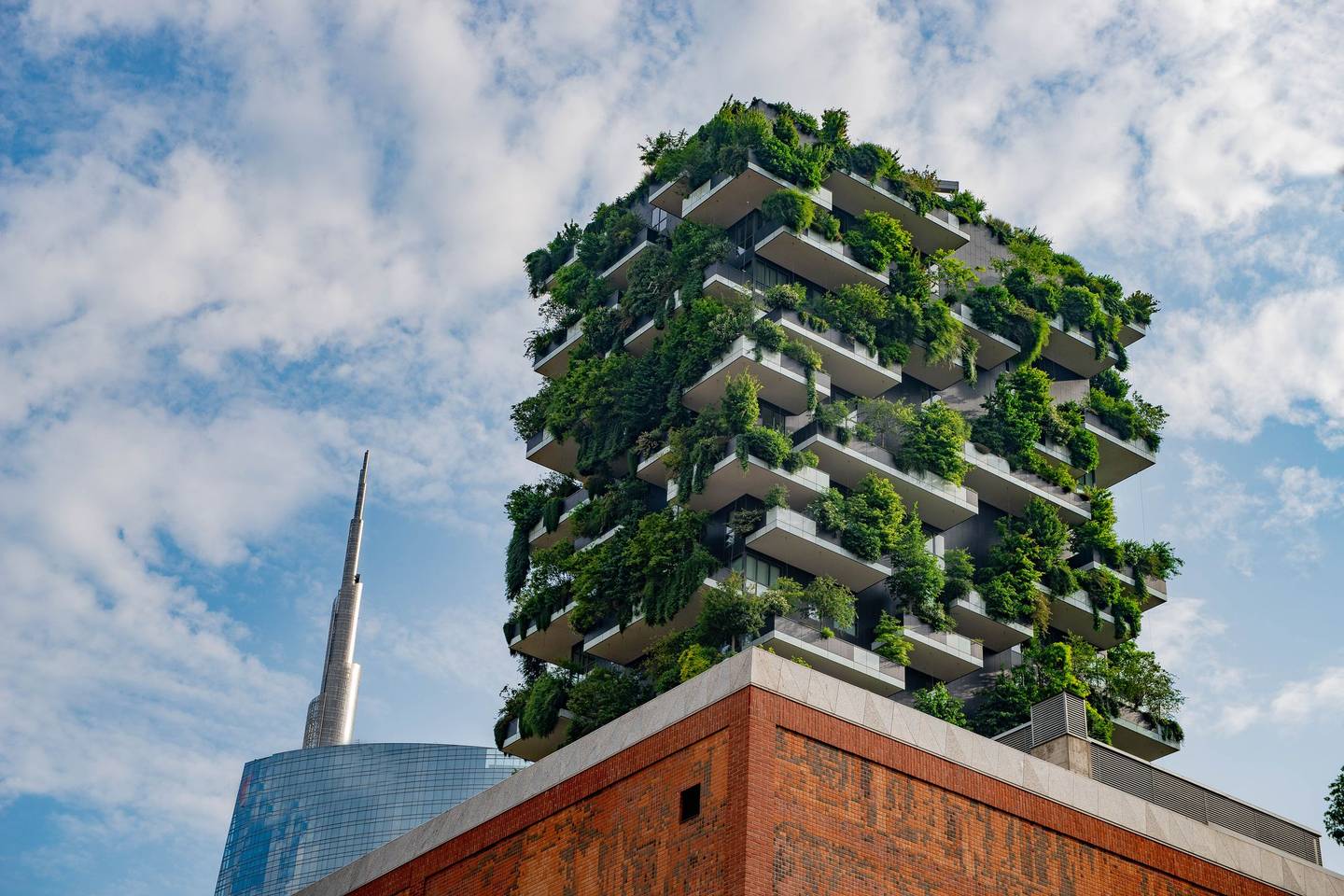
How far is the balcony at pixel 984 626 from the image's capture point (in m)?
64.2

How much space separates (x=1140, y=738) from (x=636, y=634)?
66.2 ft

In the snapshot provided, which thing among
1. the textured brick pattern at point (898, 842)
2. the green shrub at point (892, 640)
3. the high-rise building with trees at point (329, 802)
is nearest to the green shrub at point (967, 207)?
the green shrub at point (892, 640)

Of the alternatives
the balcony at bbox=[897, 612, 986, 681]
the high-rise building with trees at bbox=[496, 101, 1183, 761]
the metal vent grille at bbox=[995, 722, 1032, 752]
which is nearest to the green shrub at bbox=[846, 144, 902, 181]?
the high-rise building with trees at bbox=[496, 101, 1183, 761]

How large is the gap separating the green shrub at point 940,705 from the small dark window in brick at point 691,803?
2708 centimetres

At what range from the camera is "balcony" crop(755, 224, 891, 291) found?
2640 inches

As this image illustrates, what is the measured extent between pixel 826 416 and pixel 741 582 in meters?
8.03

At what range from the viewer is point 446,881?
3888cm

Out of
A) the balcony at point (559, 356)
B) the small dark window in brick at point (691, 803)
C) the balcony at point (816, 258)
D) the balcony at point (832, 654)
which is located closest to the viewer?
the small dark window in brick at point (691, 803)

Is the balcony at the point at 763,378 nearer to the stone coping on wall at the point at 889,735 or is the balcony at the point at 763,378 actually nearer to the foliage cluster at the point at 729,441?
the foliage cluster at the point at 729,441

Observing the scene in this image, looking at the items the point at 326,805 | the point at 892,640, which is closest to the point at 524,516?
the point at 892,640

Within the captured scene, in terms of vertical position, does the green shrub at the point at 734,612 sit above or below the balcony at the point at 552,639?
below

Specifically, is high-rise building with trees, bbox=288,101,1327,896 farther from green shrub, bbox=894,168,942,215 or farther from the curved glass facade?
the curved glass facade

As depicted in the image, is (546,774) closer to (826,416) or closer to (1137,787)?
(1137,787)

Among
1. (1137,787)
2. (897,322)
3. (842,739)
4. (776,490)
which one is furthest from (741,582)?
(842,739)
